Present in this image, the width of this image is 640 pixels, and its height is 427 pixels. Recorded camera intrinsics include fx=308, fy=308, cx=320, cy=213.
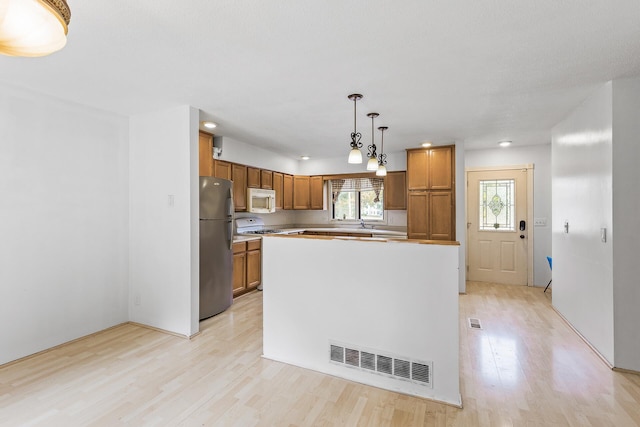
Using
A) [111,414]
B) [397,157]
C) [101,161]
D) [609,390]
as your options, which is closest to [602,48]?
[609,390]

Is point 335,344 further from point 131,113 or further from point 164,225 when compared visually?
point 131,113

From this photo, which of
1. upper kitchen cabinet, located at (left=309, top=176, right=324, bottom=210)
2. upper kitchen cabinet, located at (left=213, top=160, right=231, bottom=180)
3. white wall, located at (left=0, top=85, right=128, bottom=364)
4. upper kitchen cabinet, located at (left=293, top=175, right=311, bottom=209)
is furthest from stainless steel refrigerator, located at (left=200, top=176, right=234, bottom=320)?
upper kitchen cabinet, located at (left=309, top=176, right=324, bottom=210)

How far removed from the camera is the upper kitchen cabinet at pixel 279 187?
5.97 meters

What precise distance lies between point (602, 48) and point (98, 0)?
122 inches

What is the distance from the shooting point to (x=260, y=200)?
5473 millimetres

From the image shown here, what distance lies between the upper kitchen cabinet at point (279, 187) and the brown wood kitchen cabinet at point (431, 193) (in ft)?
8.05

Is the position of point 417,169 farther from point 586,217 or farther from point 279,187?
point 279,187

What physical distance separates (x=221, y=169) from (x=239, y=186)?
49 cm

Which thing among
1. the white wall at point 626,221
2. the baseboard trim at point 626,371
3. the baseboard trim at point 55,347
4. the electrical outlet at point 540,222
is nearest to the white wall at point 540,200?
the electrical outlet at point 540,222

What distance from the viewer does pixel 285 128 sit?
13.5ft

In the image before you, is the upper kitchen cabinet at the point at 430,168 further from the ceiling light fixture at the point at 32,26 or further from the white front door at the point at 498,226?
the ceiling light fixture at the point at 32,26

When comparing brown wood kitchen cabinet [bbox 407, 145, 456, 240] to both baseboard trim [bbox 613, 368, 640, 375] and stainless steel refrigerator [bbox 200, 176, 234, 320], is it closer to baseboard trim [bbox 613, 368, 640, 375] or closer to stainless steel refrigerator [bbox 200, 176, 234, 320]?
baseboard trim [bbox 613, 368, 640, 375]

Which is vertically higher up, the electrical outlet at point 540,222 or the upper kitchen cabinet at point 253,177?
the upper kitchen cabinet at point 253,177

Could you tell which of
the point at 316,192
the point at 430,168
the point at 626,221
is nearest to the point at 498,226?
the point at 430,168
